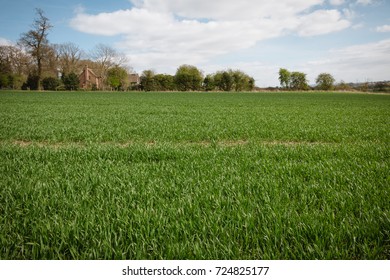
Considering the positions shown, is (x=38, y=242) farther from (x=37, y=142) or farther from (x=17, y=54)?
(x=17, y=54)

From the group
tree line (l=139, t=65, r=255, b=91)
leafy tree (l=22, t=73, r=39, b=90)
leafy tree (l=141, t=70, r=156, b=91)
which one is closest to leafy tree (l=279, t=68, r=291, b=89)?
tree line (l=139, t=65, r=255, b=91)

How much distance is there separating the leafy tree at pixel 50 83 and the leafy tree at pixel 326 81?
121 m

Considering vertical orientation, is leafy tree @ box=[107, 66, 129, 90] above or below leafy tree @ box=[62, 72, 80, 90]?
above

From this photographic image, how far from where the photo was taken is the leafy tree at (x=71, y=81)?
256 feet

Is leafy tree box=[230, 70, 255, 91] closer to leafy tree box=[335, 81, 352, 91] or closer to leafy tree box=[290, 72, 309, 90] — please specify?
leafy tree box=[290, 72, 309, 90]

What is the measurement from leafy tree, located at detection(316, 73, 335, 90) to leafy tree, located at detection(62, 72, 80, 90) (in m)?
114

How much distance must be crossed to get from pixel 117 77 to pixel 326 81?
10313 cm

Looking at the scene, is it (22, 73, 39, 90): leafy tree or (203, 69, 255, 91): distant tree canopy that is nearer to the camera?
(22, 73, 39, 90): leafy tree

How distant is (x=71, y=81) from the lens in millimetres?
78375

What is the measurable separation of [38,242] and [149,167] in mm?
2616

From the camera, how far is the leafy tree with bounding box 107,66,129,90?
9166cm

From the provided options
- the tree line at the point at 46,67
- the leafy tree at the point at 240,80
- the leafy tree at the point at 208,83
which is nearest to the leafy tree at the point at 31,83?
the tree line at the point at 46,67

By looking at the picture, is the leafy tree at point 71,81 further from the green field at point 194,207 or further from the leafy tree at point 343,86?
the leafy tree at point 343,86
